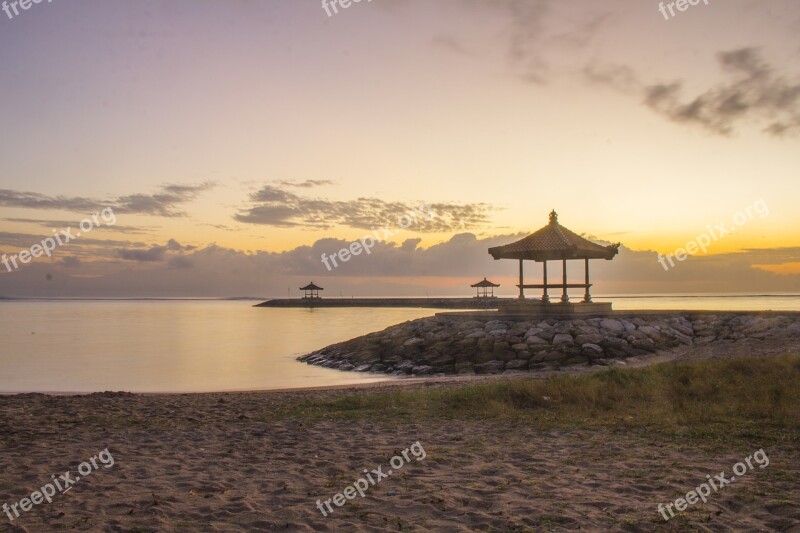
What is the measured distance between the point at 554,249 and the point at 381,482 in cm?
Result: 1926

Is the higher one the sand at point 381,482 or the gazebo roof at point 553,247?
the gazebo roof at point 553,247

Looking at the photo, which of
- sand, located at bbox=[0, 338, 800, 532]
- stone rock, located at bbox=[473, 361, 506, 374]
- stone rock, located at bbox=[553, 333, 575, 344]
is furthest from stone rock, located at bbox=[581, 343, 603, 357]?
sand, located at bbox=[0, 338, 800, 532]

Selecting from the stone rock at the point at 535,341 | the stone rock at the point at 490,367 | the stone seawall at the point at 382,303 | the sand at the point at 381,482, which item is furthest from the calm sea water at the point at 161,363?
the stone seawall at the point at 382,303

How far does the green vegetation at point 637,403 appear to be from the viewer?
388 inches

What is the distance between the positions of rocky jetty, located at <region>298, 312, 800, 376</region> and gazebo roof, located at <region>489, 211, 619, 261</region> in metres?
2.88

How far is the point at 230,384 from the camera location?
76.0 ft

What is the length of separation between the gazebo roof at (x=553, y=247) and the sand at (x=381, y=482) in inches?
623

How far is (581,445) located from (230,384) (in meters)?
17.3

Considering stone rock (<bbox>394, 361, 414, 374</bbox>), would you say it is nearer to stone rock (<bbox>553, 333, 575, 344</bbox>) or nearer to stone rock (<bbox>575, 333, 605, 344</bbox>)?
stone rock (<bbox>553, 333, 575, 344</bbox>)

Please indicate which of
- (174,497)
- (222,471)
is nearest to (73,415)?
(222,471)

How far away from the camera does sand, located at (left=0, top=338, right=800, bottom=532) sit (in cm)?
563

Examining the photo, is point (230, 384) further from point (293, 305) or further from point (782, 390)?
point (293, 305)

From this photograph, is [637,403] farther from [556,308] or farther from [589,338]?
[556,308]

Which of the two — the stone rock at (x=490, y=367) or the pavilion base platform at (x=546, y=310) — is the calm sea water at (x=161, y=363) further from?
the pavilion base platform at (x=546, y=310)
